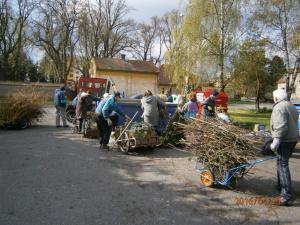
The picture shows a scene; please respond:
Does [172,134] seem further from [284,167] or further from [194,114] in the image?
[284,167]

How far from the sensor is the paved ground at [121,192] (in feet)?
15.8

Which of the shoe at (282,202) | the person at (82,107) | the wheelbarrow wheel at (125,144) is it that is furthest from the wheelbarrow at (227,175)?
the person at (82,107)

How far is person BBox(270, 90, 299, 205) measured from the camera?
5.42 meters

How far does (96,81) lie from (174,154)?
12.7 meters

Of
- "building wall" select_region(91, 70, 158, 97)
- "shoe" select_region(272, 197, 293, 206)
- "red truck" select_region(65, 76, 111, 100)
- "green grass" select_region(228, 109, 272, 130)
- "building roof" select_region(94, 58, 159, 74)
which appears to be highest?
"building roof" select_region(94, 58, 159, 74)

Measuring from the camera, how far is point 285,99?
5.56m

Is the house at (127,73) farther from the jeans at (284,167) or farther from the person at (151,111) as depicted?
the jeans at (284,167)

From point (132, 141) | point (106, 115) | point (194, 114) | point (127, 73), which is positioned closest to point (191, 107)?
point (194, 114)

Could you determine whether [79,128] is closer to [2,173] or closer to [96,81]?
[2,173]

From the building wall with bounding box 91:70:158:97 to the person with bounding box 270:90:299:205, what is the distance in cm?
3819

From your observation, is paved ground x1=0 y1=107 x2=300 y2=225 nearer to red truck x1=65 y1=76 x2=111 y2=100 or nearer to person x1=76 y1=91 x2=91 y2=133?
person x1=76 y1=91 x2=91 y2=133

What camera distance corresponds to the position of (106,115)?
9.41m
